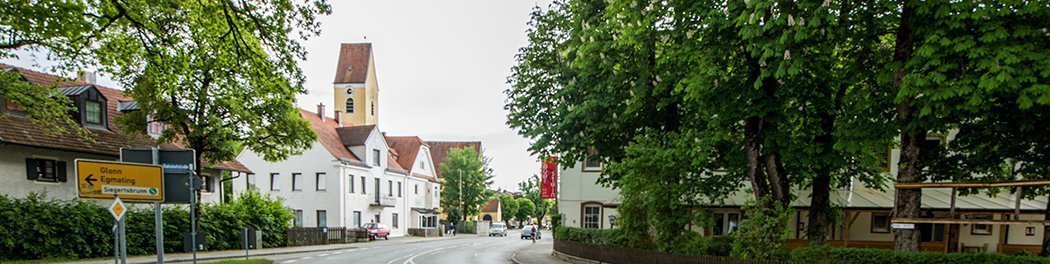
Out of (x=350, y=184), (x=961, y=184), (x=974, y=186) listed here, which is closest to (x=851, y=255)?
(x=961, y=184)

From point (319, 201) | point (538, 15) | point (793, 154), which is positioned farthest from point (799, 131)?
point (319, 201)

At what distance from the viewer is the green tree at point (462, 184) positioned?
60.5 m

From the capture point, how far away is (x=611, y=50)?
17.1 meters

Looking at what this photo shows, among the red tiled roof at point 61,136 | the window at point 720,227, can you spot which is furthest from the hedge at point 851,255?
the red tiled roof at point 61,136

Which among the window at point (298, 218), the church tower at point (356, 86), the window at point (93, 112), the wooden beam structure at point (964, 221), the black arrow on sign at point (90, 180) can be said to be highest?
the church tower at point (356, 86)

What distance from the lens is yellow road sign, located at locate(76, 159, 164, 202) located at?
8.51m

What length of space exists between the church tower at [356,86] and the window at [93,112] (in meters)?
36.4

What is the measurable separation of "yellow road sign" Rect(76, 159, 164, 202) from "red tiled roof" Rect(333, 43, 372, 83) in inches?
2198

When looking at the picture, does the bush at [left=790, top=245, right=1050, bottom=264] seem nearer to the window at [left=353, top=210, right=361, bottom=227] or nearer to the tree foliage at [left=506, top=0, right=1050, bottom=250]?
the tree foliage at [left=506, top=0, right=1050, bottom=250]

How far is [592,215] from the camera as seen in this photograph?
28.3 metres

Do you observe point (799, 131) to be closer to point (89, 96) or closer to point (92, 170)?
point (92, 170)

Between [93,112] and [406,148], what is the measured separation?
34645 mm

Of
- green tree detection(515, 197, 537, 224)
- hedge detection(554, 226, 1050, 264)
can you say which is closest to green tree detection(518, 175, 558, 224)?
green tree detection(515, 197, 537, 224)

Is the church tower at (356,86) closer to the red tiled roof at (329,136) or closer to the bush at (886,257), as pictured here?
the red tiled roof at (329,136)
